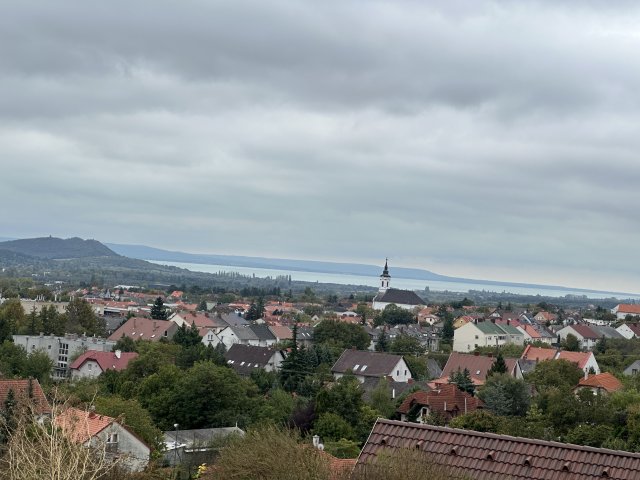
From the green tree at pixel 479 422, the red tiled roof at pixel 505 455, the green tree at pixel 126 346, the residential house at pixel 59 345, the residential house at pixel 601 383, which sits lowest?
the residential house at pixel 59 345

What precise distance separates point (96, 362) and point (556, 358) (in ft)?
99.1

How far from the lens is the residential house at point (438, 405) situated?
4312 centimetres

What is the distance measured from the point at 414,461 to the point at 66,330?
74.0m

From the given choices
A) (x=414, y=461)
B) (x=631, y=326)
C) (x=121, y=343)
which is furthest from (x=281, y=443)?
(x=631, y=326)

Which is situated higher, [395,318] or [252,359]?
[395,318]

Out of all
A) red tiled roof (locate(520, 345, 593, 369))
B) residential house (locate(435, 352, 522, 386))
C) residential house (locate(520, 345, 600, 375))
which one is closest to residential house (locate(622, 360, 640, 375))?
residential house (locate(520, 345, 600, 375))

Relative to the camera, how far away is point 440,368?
73.6m

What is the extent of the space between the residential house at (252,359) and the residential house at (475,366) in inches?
457

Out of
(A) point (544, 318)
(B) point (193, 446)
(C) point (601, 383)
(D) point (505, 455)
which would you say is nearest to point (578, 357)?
(C) point (601, 383)

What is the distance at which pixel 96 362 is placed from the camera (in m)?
62.5

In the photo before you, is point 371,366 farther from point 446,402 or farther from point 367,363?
point 446,402

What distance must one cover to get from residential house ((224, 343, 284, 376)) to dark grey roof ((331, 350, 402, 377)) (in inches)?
172

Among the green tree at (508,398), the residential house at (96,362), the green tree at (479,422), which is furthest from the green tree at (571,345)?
the green tree at (479,422)

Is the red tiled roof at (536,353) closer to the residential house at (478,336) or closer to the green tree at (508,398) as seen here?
the residential house at (478,336)
